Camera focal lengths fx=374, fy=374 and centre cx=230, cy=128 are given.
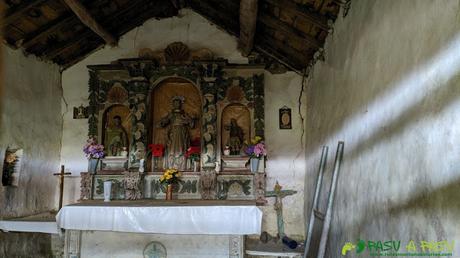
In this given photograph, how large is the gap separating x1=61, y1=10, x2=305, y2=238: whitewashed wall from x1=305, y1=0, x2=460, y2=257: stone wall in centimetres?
215

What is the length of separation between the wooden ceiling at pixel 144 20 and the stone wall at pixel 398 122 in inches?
36.5

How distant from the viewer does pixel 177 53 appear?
585 centimetres

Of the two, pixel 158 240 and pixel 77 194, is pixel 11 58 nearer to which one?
pixel 77 194

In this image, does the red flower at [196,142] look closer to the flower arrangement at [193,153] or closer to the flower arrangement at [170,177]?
the flower arrangement at [193,153]

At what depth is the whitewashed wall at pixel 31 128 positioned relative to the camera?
4793 mm

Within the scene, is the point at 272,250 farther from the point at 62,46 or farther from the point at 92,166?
the point at 62,46

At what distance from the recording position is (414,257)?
1.70 m

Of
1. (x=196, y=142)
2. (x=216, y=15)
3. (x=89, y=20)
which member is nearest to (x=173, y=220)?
(x=196, y=142)

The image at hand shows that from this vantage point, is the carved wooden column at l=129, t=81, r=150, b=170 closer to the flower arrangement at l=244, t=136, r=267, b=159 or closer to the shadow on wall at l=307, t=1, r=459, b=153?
the flower arrangement at l=244, t=136, r=267, b=159

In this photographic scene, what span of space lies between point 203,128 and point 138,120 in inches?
38.8

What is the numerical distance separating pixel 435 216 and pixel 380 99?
0.91m

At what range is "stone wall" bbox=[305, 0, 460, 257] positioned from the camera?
145cm

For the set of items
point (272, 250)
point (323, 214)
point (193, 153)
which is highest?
point (193, 153)

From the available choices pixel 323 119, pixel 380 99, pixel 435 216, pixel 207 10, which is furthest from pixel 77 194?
pixel 435 216
